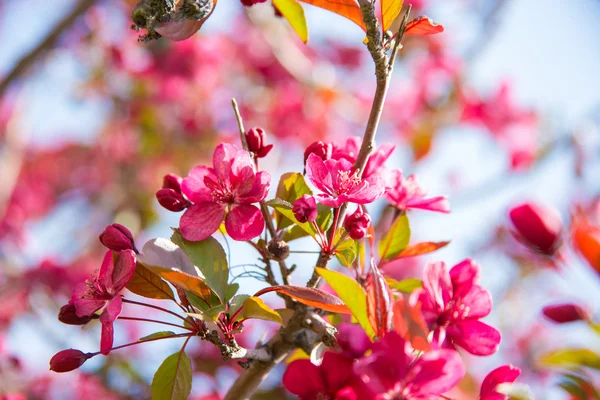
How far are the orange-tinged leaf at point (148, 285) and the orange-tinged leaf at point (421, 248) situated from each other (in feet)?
1.61

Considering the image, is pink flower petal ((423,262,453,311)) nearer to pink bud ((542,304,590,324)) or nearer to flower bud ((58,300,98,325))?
pink bud ((542,304,590,324))

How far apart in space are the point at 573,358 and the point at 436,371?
0.88 ft

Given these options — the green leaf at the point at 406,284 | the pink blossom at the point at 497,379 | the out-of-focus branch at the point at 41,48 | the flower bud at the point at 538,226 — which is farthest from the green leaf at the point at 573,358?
the out-of-focus branch at the point at 41,48

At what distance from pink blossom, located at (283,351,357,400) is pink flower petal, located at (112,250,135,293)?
1.02 feet

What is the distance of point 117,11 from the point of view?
15.6 ft

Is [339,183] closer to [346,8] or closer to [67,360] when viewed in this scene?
[346,8]

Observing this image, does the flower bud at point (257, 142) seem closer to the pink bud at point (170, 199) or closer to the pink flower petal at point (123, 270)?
the pink bud at point (170, 199)

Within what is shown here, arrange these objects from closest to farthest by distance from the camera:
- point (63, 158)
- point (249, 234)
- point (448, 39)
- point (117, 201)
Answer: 1. point (249, 234)
2. point (117, 201)
3. point (448, 39)
4. point (63, 158)

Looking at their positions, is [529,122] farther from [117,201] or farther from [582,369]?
[582,369]

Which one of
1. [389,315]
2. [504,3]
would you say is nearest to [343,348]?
[389,315]

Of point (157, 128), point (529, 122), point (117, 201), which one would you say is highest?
point (529, 122)

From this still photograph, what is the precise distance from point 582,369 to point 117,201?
11.7 feet

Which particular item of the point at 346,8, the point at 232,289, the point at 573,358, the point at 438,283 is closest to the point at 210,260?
the point at 232,289

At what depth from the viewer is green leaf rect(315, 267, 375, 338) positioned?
2.80ft
